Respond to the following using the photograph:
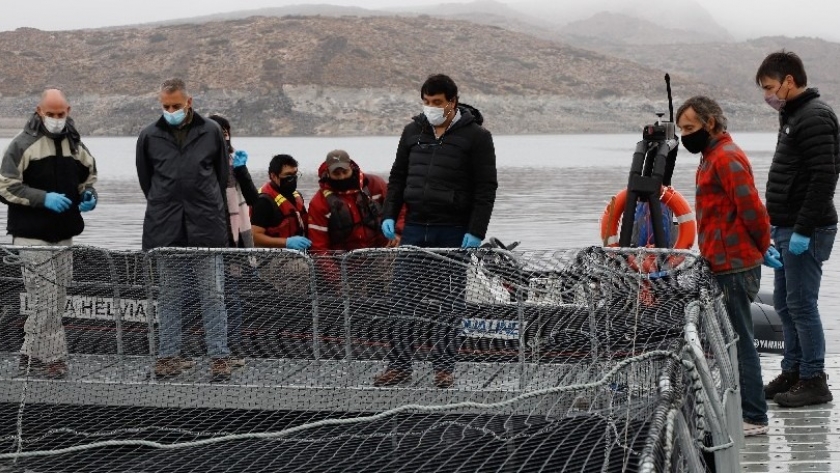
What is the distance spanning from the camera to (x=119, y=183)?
96.2 ft

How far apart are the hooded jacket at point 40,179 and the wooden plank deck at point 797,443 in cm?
348

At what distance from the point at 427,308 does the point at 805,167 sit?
5.89ft

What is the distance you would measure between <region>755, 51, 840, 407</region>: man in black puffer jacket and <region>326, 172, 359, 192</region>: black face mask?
2141mm

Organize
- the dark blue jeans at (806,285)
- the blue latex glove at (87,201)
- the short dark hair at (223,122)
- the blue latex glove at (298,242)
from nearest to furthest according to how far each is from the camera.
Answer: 1. the dark blue jeans at (806,285)
2. the blue latex glove at (87,201)
3. the blue latex glove at (298,242)
4. the short dark hair at (223,122)

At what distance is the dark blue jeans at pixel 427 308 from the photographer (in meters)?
5.12

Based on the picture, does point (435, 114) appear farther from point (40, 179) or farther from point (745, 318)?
point (40, 179)

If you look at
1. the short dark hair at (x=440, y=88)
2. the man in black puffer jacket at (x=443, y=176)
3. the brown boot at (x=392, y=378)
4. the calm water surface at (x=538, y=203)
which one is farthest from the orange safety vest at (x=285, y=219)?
the calm water surface at (x=538, y=203)

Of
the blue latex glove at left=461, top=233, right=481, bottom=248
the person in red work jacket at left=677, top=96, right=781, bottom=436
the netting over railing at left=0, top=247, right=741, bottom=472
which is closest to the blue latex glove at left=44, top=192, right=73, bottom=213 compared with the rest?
the netting over railing at left=0, top=247, right=741, bottom=472

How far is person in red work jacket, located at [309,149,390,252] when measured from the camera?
6141 mm

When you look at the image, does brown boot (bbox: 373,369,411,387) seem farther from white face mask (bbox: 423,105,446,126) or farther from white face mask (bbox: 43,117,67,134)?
white face mask (bbox: 43,117,67,134)

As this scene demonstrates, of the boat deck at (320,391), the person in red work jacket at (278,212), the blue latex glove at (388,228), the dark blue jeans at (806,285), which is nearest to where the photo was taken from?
the boat deck at (320,391)

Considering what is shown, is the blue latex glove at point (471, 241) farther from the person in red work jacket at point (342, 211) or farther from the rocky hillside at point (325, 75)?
the rocky hillside at point (325, 75)

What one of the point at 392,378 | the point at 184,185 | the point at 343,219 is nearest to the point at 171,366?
the point at 184,185

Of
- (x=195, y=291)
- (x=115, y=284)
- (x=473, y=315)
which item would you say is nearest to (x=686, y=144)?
(x=473, y=315)
